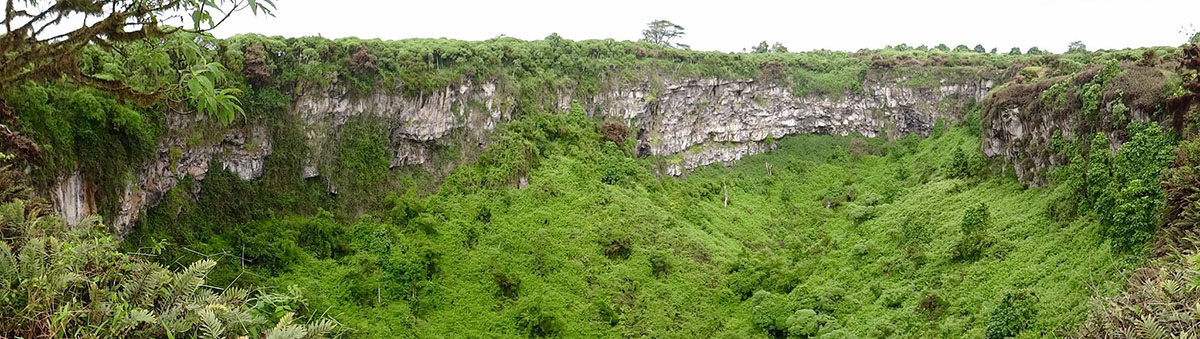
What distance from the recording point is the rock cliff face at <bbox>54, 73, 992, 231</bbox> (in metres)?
23.6

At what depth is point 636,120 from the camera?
133 feet

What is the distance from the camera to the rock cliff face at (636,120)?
2362cm

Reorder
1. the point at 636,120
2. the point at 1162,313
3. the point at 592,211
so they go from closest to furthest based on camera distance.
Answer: the point at 1162,313 → the point at 592,211 → the point at 636,120

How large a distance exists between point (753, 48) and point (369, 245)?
171 feet

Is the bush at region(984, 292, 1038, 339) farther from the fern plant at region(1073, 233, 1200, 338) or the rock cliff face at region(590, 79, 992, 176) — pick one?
the rock cliff face at region(590, 79, 992, 176)

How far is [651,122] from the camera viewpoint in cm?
4138

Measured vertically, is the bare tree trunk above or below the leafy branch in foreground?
below

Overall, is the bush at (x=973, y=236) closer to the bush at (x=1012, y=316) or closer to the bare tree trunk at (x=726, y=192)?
the bush at (x=1012, y=316)

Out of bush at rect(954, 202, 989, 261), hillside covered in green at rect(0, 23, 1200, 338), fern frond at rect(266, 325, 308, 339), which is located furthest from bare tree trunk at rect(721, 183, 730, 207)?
fern frond at rect(266, 325, 308, 339)

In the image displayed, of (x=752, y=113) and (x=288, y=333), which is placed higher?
(x=288, y=333)

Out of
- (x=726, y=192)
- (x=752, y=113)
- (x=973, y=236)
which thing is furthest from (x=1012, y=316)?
(x=752, y=113)

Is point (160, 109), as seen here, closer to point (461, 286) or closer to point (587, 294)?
point (461, 286)

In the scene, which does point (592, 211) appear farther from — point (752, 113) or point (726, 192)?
point (752, 113)

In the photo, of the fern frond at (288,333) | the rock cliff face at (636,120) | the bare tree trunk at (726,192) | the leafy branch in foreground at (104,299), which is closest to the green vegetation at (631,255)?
the rock cliff face at (636,120)
